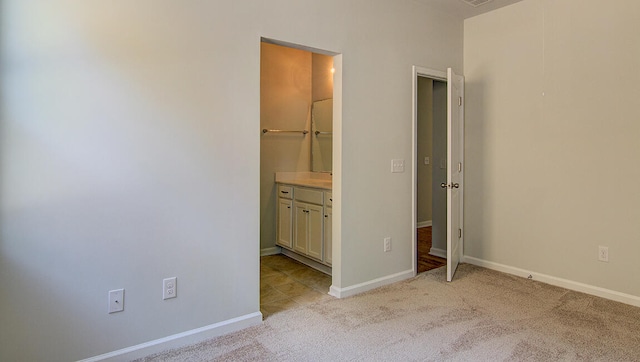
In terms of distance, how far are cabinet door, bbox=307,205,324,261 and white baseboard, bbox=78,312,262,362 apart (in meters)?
1.21

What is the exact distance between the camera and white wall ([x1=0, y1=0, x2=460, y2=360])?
1.83 m

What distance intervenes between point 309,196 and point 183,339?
1868 millimetres

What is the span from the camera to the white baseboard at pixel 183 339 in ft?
6.80

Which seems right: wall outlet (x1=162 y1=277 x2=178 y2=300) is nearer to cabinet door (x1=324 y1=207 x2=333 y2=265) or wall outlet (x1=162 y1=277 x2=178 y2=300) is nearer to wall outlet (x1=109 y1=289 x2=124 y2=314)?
wall outlet (x1=109 y1=289 x2=124 y2=314)

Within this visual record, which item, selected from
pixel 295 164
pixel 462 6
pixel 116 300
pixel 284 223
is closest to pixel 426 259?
pixel 284 223

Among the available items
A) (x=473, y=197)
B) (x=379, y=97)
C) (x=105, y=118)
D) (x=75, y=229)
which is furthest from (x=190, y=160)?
(x=473, y=197)

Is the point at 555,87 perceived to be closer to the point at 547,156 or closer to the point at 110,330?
the point at 547,156

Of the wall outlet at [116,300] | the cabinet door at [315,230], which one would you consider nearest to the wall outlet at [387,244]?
the cabinet door at [315,230]

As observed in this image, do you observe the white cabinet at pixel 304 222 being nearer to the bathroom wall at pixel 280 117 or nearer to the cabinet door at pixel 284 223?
the cabinet door at pixel 284 223

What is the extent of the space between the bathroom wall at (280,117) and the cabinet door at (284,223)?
0.11 metres

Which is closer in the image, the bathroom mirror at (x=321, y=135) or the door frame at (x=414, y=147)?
the door frame at (x=414, y=147)

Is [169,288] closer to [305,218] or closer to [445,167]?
[305,218]

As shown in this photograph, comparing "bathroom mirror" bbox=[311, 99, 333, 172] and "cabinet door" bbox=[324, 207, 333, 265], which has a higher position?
"bathroom mirror" bbox=[311, 99, 333, 172]

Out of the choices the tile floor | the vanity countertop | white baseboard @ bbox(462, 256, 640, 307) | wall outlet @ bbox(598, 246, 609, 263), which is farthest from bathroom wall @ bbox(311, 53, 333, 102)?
wall outlet @ bbox(598, 246, 609, 263)
